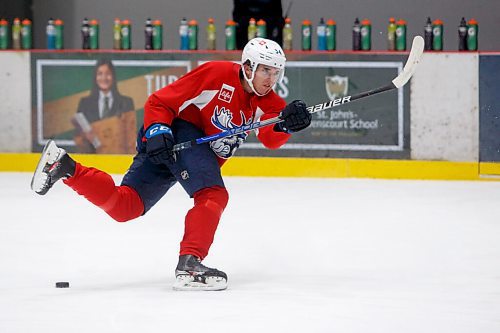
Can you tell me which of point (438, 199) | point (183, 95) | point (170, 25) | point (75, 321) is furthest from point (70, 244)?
point (170, 25)

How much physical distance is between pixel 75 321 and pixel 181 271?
2.11 ft

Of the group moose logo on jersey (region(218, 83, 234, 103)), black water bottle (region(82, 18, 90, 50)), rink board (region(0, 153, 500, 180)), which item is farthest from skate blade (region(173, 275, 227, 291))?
black water bottle (region(82, 18, 90, 50))

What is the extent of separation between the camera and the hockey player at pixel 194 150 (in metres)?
4.43

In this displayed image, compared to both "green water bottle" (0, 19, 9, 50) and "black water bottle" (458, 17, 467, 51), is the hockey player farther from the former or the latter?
"green water bottle" (0, 19, 9, 50)

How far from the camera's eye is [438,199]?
758 centimetres

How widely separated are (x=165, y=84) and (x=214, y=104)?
4.54 metres

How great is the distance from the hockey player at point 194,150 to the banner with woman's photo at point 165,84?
13.4ft

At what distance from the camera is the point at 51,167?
461 centimetres

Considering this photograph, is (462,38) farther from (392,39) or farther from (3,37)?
(3,37)

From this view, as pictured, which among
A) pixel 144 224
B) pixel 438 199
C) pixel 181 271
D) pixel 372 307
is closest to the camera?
pixel 372 307

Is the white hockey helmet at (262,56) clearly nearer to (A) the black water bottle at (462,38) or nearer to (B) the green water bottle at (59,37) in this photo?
(A) the black water bottle at (462,38)

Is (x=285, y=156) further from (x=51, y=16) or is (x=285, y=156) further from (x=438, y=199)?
(x=51, y=16)

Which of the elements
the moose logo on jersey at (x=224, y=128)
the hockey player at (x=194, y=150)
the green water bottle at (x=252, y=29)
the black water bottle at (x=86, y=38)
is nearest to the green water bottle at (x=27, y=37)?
the black water bottle at (x=86, y=38)

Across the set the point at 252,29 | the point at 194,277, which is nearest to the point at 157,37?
the point at 252,29
